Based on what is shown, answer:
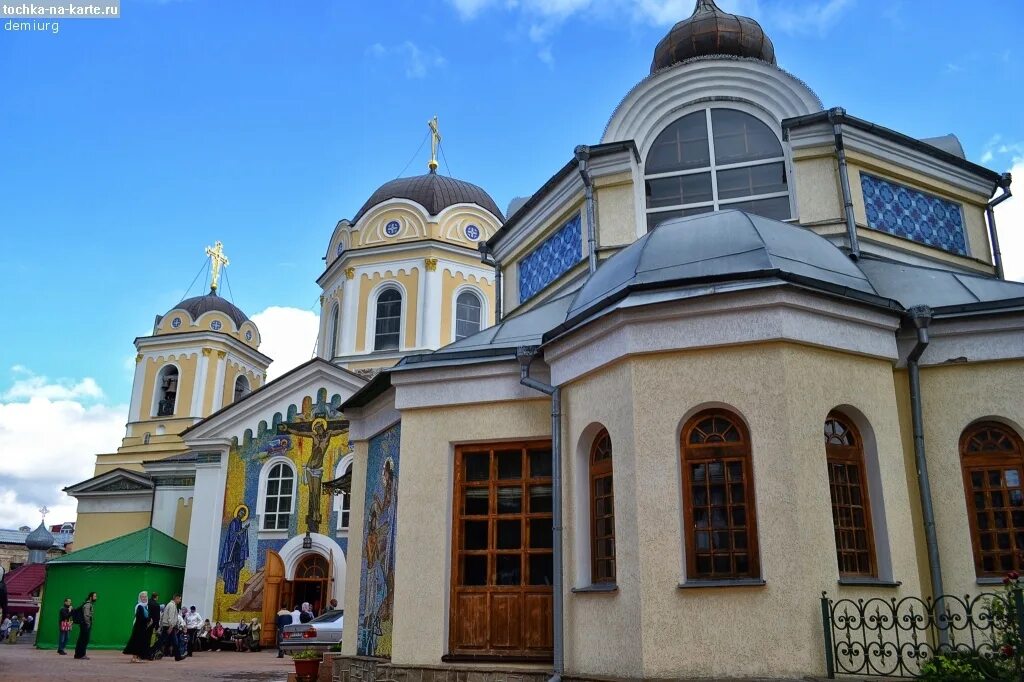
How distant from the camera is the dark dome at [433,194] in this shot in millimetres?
29672

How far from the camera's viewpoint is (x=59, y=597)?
23000mm

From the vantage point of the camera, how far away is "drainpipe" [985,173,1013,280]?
499 inches

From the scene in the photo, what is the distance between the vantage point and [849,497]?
8.35 m

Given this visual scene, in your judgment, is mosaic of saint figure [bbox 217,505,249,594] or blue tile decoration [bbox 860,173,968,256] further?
mosaic of saint figure [bbox 217,505,249,594]

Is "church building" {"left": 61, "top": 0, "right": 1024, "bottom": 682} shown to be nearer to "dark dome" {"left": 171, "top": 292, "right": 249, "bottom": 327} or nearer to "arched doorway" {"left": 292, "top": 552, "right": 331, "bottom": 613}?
"arched doorway" {"left": 292, "top": 552, "right": 331, "bottom": 613}

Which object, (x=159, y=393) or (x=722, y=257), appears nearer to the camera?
(x=722, y=257)

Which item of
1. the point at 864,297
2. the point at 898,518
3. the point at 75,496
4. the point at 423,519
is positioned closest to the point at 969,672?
the point at 898,518

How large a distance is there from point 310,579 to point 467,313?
9608 mm

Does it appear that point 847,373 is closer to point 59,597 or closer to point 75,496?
point 59,597

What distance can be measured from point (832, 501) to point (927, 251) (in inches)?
208

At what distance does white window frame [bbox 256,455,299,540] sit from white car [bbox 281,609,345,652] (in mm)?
4703

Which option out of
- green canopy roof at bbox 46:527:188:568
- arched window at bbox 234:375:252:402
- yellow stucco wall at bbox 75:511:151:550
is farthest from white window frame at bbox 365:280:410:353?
arched window at bbox 234:375:252:402

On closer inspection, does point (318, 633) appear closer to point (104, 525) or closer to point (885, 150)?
point (885, 150)

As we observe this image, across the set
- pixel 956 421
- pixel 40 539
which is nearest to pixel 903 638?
pixel 956 421
